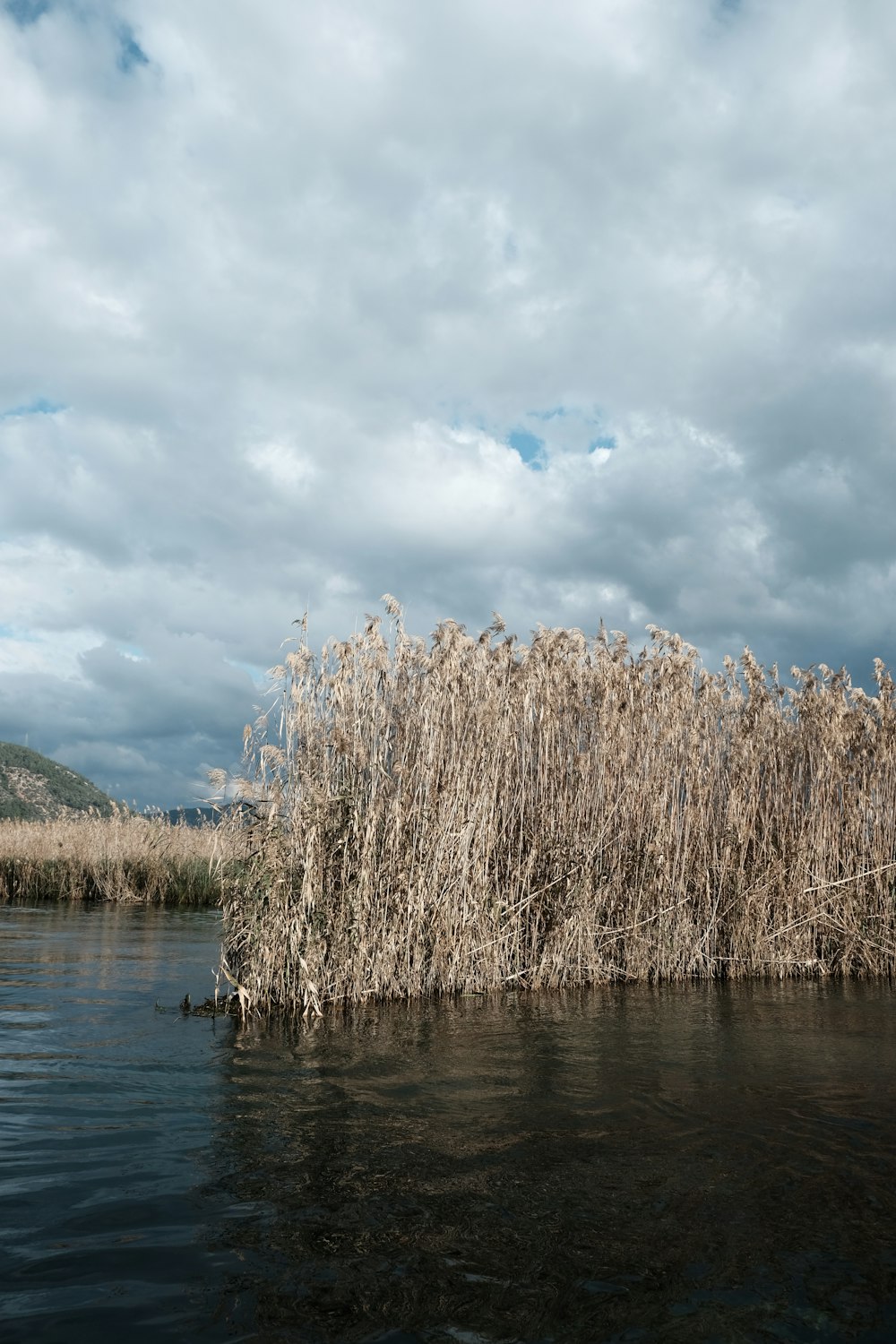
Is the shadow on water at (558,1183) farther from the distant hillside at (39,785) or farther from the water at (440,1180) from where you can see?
the distant hillside at (39,785)

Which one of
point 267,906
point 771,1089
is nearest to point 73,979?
point 267,906

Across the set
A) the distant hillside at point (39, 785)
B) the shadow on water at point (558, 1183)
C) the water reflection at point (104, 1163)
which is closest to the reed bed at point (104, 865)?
the water reflection at point (104, 1163)

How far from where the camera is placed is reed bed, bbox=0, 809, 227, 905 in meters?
20.1

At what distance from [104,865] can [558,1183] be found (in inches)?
704

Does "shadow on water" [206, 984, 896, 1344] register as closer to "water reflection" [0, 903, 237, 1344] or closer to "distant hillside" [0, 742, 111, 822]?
"water reflection" [0, 903, 237, 1344]

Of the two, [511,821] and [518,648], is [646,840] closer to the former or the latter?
[511,821]

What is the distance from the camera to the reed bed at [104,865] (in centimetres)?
2011

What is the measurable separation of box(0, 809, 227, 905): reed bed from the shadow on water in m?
14.0

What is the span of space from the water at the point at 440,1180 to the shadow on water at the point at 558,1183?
0.02 metres

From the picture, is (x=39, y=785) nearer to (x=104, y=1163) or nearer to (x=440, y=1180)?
(x=104, y=1163)

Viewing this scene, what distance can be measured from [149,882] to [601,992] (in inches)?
535

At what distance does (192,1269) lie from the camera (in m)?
3.47

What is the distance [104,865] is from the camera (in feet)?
66.0

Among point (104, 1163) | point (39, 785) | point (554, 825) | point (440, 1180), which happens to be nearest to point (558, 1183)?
point (440, 1180)
